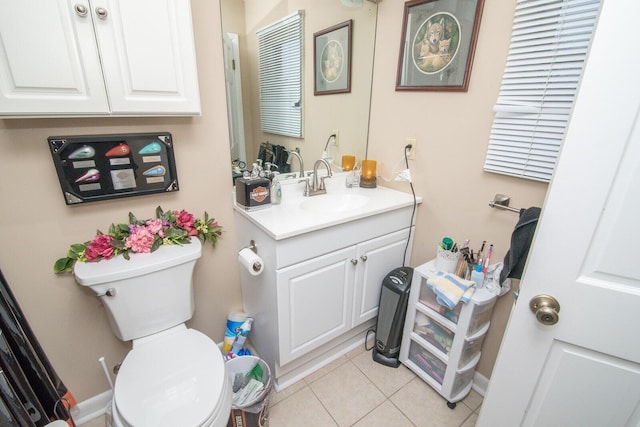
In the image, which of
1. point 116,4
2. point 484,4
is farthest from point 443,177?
point 116,4

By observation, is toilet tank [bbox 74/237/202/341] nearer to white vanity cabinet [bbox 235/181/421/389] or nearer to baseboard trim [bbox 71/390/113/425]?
white vanity cabinet [bbox 235/181/421/389]

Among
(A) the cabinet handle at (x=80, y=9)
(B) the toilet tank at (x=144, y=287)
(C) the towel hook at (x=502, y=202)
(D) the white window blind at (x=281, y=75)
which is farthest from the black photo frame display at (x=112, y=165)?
(C) the towel hook at (x=502, y=202)

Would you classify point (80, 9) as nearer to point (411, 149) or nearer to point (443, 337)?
point (411, 149)

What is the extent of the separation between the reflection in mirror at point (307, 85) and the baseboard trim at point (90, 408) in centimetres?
132

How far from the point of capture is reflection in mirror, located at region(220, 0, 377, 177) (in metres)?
1.36

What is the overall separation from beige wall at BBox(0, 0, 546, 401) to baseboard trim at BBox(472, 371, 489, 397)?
0.14 feet

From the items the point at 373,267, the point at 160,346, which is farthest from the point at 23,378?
the point at 373,267

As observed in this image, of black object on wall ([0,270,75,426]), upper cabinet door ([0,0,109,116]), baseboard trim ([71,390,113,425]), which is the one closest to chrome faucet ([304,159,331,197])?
upper cabinet door ([0,0,109,116])

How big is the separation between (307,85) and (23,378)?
1724 millimetres

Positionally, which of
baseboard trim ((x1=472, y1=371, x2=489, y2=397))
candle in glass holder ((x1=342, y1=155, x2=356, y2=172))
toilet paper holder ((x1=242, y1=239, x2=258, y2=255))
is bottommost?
baseboard trim ((x1=472, y1=371, x2=489, y2=397))

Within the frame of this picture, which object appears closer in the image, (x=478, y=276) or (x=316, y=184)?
(x=478, y=276)

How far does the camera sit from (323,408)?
143cm

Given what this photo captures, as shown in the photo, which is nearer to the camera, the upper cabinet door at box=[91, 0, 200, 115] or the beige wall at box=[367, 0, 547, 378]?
the upper cabinet door at box=[91, 0, 200, 115]

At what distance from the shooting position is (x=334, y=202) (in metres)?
1.74
